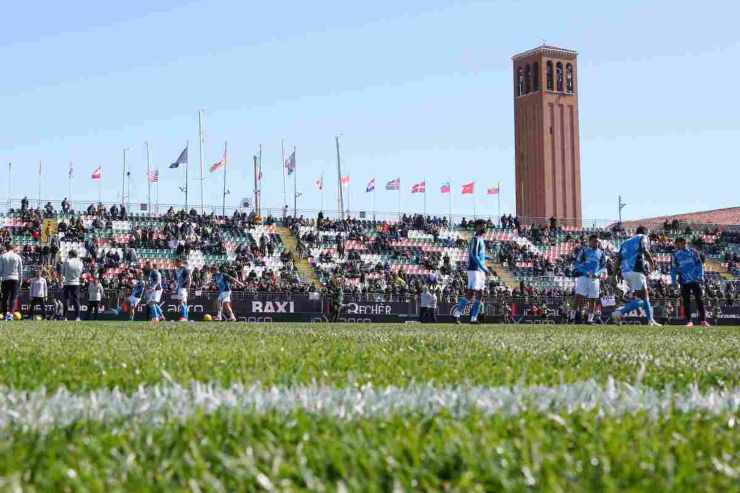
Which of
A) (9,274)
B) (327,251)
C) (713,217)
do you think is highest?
(713,217)

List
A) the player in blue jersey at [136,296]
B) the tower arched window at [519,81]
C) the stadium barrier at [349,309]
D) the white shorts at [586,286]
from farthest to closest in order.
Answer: the tower arched window at [519,81] < the stadium barrier at [349,309] < the player in blue jersey at [136,296] < the white shorts at [586,286]

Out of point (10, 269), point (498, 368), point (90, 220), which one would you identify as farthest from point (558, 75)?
point (498, 368)

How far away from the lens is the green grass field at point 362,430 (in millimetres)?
1816

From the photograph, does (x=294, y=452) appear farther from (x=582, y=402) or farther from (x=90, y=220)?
(x=90, y=220)

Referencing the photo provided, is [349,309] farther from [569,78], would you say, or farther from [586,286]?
Answer: [569,78]

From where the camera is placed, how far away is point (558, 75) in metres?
92.4

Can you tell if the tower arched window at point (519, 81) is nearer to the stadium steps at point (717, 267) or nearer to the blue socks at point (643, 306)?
the stadium steps at point (717, 267)

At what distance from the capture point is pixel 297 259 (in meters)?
39.8

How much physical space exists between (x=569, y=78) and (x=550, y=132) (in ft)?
20.3

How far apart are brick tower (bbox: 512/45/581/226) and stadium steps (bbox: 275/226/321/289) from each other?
5426cm

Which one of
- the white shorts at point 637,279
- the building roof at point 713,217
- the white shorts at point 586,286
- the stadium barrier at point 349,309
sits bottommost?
the stadium barrier at point 349,309

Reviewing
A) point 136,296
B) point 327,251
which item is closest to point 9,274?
point 136,296

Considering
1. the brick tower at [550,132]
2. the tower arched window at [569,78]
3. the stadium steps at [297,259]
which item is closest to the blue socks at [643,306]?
the stadium steps at [297,259]

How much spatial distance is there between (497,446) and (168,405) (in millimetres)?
1111
